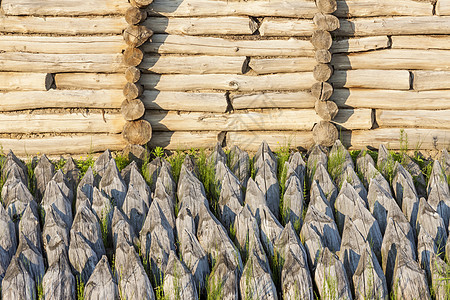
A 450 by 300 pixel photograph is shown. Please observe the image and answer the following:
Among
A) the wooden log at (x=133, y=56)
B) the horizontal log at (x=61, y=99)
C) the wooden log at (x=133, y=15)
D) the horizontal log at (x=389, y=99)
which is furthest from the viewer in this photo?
the horizontal log at (x=389, y=99)

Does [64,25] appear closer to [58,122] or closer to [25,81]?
[25,81]

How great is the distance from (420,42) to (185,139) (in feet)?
9.47

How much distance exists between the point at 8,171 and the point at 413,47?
14.9ft

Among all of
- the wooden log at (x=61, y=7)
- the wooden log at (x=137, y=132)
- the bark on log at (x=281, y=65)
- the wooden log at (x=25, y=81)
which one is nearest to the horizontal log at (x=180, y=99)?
the wooden log at (x=137, y=132)

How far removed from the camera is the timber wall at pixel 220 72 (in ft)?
19.1

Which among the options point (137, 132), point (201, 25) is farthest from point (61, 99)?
point (201, 25)

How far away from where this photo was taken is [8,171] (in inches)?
201

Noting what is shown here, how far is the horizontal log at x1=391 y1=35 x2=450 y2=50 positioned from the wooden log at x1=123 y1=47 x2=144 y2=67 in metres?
2.84

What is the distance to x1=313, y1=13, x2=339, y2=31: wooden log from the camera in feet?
18.8

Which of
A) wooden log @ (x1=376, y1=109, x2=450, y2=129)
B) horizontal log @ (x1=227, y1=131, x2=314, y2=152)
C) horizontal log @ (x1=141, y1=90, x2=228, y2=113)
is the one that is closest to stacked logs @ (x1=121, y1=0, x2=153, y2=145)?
horizontal log @ (x1=141, y1=90, x2=228, y2=113)

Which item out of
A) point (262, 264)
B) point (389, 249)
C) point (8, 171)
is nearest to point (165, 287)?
point (262, 264)

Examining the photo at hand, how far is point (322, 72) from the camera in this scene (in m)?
5.79

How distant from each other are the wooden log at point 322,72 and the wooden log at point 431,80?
108 centimetres

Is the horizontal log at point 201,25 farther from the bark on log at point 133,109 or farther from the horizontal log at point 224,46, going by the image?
the bark on log at point 133,109
